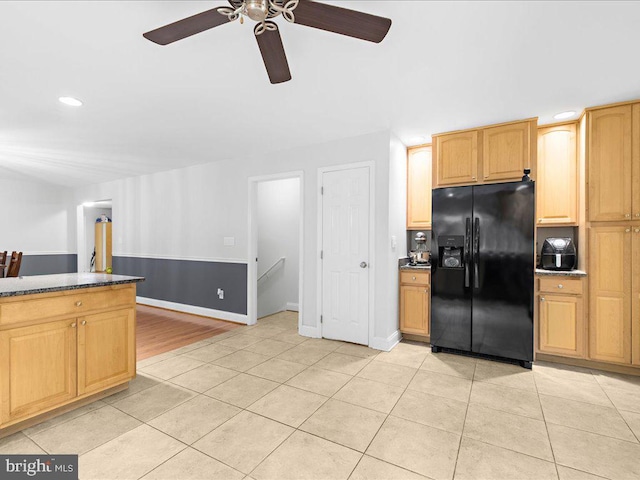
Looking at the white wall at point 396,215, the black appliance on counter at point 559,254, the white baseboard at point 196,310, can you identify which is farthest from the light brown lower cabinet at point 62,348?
the black appliance on counter at point 559,254

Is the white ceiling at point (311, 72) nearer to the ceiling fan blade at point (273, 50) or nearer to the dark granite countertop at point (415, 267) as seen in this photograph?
the ceiling fan blade at point (273, 50)

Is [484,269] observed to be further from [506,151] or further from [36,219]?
[36,219]

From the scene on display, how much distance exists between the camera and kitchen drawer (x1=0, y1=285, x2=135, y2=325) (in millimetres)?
1862

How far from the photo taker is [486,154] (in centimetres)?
335

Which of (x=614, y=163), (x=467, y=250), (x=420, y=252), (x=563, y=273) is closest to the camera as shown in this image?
(x=614, y=163)

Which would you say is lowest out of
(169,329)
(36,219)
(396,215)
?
(169,329)

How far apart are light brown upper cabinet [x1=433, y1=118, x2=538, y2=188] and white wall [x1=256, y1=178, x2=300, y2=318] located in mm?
2302

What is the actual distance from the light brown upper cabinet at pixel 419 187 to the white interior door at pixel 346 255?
2.53ft

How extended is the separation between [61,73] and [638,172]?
480 cm

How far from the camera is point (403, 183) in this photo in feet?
13.0

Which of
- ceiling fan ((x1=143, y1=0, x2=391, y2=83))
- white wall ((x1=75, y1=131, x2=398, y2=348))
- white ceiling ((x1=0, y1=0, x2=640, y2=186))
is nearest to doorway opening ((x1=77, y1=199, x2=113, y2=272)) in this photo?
white wall ((x1=75, y1=131, x2=398, y2=348))

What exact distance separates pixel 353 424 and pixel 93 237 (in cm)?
829

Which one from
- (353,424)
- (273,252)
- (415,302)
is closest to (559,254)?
(415,302)

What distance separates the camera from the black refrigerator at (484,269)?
119 inches
